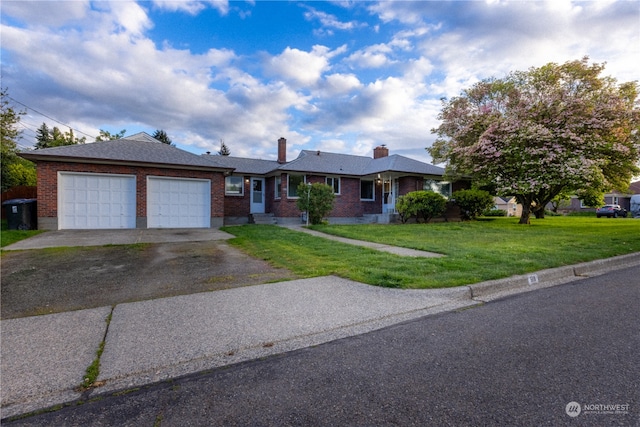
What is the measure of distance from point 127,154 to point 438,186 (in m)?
17.8

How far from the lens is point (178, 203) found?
51.2ft

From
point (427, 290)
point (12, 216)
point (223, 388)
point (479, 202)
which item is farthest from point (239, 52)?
point (479, 202)

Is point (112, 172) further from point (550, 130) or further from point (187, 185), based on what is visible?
point (550, 130)

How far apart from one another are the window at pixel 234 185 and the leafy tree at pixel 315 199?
5.92 m

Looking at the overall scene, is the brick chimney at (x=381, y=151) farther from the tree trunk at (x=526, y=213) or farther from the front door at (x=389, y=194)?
the tree trunk at (x=526, y=213)

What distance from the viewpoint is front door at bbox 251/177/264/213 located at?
20469mm

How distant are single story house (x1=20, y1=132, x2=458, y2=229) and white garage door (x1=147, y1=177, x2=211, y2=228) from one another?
0.14ft

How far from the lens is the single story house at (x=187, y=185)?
45.2 feet

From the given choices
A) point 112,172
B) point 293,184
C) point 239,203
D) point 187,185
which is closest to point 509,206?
point 293,184

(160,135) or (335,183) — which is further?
(160,135)

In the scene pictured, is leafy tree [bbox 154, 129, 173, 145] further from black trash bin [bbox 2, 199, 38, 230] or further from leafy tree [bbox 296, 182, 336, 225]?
leafy tree [bbox 296, 182, 336, 225]

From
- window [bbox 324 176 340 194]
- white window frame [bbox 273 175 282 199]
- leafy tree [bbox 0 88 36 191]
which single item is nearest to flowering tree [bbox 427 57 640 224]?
window [bbox 324 176 340 194]

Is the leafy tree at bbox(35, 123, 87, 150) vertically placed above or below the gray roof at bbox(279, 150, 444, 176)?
above

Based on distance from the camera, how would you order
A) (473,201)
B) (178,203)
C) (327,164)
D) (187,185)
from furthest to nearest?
(327,164) < (473,201) < (187,185) < (178,203)
